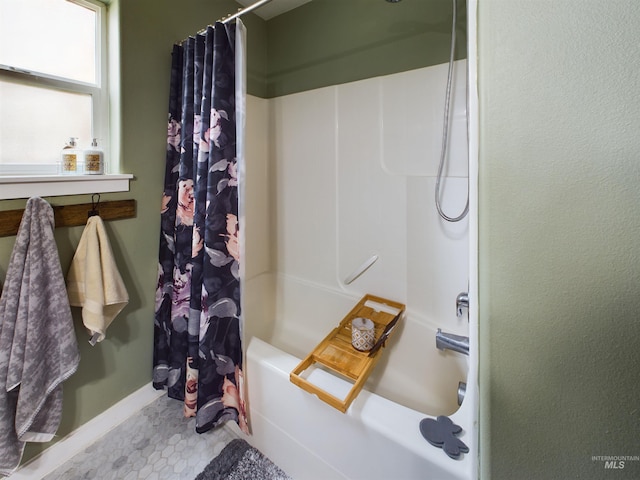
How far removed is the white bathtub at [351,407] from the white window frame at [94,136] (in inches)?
39.2

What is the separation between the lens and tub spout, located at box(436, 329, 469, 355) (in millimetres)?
965

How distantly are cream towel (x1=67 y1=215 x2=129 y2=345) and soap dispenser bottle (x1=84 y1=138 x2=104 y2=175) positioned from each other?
208 mm

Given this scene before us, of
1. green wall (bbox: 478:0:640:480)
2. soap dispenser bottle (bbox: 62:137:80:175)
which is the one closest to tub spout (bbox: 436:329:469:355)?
green wall (bbox: 478:0:640:480)

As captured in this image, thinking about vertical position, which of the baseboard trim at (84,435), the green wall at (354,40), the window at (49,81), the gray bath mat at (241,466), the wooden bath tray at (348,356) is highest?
the green wall at (354,40)

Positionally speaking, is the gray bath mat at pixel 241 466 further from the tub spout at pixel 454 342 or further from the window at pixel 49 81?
the window at pixel 49 81

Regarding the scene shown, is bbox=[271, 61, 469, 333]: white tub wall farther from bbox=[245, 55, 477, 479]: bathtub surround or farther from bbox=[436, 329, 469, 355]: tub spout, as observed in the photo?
bbox=[436, 329, 469, 355]: tub spout

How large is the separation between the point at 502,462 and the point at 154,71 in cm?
184

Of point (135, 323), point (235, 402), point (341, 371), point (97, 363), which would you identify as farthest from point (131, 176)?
point (341, 371)

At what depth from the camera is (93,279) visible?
1.11 meters

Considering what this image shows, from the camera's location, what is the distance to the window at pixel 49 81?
1.05 metres

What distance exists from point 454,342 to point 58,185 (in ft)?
5.46

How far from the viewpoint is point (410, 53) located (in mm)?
1387

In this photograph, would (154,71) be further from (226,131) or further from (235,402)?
(235,402)

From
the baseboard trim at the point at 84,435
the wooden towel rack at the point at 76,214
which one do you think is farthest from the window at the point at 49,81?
the baseboard trim at the point at 84,435
